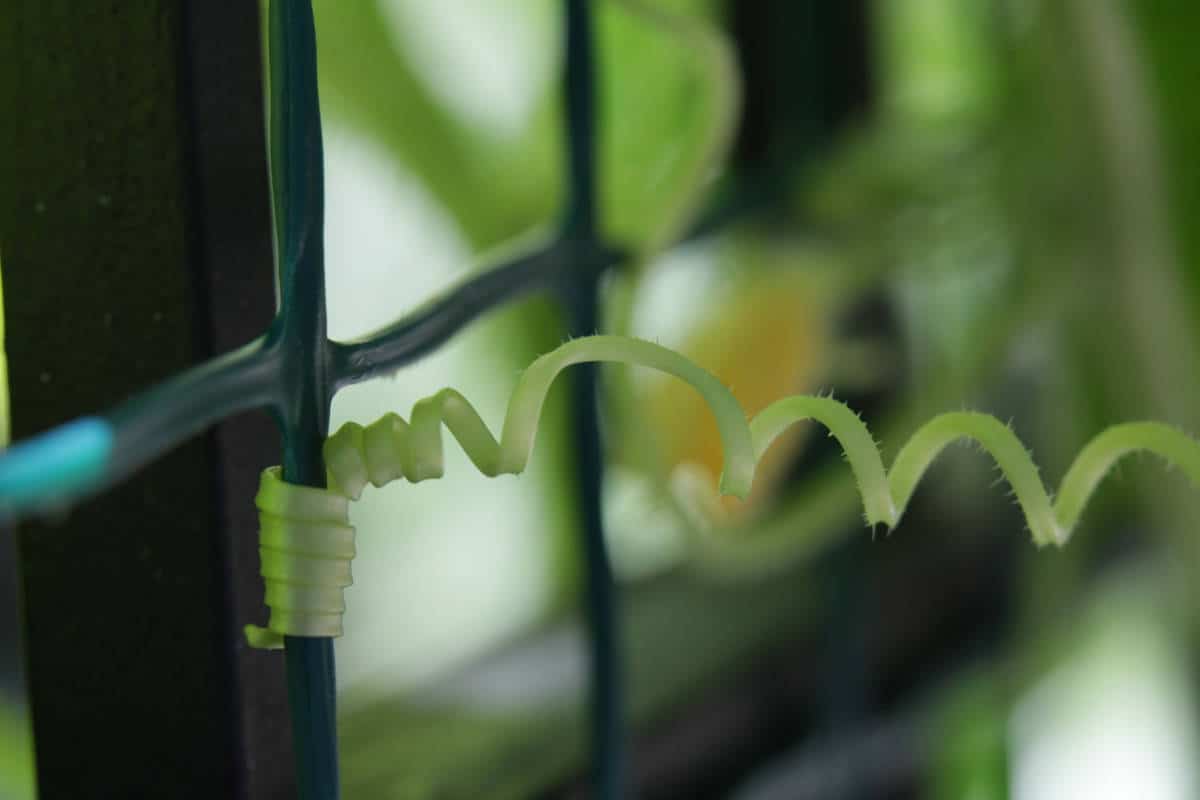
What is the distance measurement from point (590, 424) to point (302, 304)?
15 cm

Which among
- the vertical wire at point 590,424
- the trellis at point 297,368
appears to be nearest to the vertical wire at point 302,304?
the trellis at point 297,368

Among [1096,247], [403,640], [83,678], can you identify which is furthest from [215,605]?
[1096,247]

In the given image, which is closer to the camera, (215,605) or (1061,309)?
(215,605)

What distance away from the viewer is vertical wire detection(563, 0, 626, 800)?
32 centimetres

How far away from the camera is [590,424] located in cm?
34

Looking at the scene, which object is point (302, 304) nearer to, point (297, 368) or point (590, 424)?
point (297, 368)

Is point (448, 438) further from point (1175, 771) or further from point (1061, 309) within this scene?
point (1175, 771)

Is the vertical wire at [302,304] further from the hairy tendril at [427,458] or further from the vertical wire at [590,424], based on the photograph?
the vertical wire at [590,424]

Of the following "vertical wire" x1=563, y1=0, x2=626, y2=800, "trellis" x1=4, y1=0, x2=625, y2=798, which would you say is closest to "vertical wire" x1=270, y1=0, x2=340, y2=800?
"trellis" x1=4, y1=0, x2=625, y2=798

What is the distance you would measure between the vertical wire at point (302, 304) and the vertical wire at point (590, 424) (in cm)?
12

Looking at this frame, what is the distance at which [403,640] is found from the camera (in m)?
0.37

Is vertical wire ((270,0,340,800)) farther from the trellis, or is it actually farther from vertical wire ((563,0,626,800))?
vertical wire ((563,0,626,800))

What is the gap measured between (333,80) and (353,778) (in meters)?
0.20

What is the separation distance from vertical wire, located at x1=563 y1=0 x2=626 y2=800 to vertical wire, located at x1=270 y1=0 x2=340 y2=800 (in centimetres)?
12
